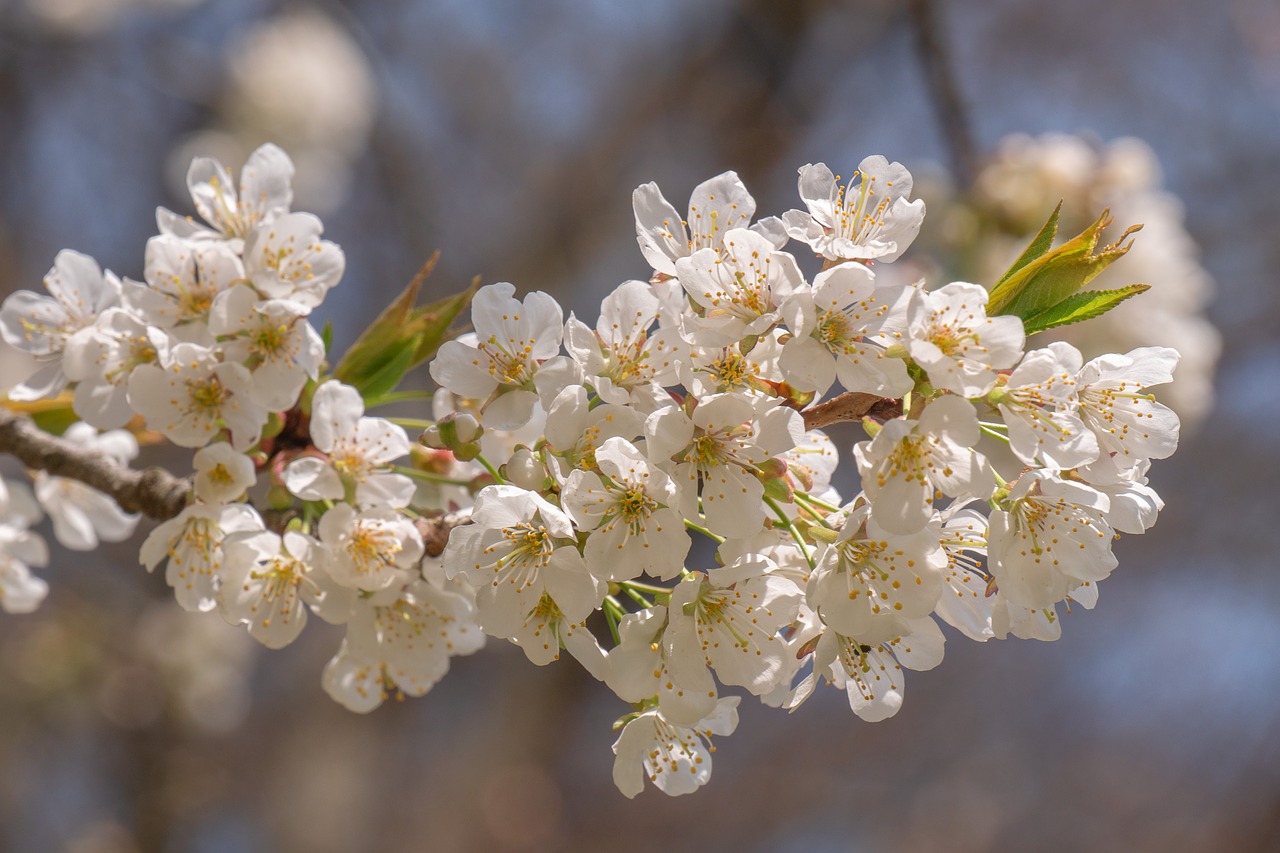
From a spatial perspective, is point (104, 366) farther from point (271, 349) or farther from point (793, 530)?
point (793, 530)

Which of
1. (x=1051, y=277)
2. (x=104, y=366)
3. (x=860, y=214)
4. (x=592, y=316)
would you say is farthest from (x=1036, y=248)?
(x=592, y=316)

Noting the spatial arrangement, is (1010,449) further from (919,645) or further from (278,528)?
(278,528)

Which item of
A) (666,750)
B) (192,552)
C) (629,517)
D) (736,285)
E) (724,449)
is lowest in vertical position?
(192,552)

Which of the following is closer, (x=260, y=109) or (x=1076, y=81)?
(x=260, y=109)

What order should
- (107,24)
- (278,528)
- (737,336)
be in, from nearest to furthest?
(737,336) → (278,528) → (107,24)

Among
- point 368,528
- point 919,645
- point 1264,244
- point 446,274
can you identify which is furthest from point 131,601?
point 1264,244

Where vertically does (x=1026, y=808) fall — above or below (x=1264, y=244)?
below

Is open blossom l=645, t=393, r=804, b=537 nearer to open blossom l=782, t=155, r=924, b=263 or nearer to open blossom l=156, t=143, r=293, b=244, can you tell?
open blossom l=782, t=155, r=924, b=263

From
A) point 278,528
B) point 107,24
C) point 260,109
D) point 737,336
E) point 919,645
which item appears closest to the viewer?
point 737,336
